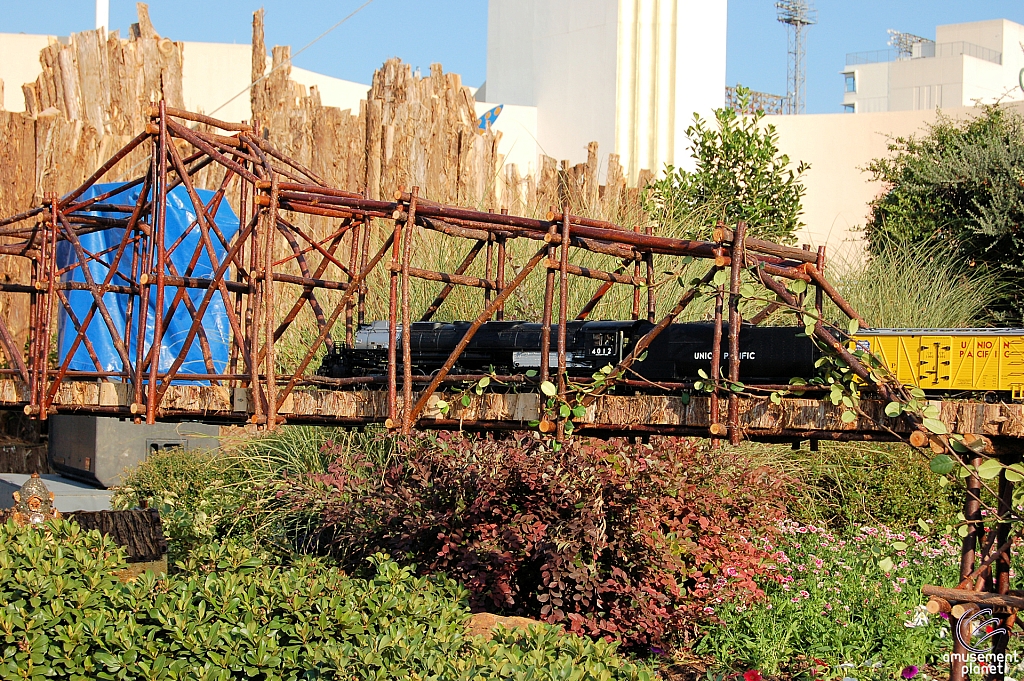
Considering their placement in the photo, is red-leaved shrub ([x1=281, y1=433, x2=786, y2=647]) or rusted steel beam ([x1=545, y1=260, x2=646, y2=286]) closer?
rusted steel beam ([x1=545, y1=260, x2=646, y2=286])

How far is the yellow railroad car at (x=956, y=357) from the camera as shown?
27.7 feet

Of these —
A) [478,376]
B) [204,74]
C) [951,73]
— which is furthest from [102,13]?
[951,73]

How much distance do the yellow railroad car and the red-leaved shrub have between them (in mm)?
2829

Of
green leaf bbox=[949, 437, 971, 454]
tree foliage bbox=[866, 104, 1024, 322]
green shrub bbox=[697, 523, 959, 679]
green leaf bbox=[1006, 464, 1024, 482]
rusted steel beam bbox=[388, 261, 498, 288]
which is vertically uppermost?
tree foliage bbox=[866, 104, 1024, 322]

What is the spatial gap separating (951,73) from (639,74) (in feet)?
79.1

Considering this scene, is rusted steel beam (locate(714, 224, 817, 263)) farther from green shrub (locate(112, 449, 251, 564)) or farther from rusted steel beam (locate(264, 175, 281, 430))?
green shrub (locate(112, 449, 251, 564))

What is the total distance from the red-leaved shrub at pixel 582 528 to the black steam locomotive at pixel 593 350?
1.11 meters

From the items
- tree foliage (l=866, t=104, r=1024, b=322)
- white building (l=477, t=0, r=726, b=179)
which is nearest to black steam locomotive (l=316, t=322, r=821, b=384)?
tree foliage (l=866, t=104, r=1024, b=322)

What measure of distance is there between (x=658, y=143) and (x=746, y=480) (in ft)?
50.8

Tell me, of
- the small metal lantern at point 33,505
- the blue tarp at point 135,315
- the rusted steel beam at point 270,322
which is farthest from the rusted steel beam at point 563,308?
the blue tarp at point 135,315

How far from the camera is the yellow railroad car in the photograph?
8438 mm

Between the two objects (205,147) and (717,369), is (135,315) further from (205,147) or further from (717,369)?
(717,369)

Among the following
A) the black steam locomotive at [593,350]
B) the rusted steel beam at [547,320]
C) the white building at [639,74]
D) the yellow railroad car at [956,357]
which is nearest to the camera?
the rusted steel beam at [547,320]

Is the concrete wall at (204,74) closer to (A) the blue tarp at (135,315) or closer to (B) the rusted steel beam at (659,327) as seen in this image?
(A) the blue tarp at (135,315)
